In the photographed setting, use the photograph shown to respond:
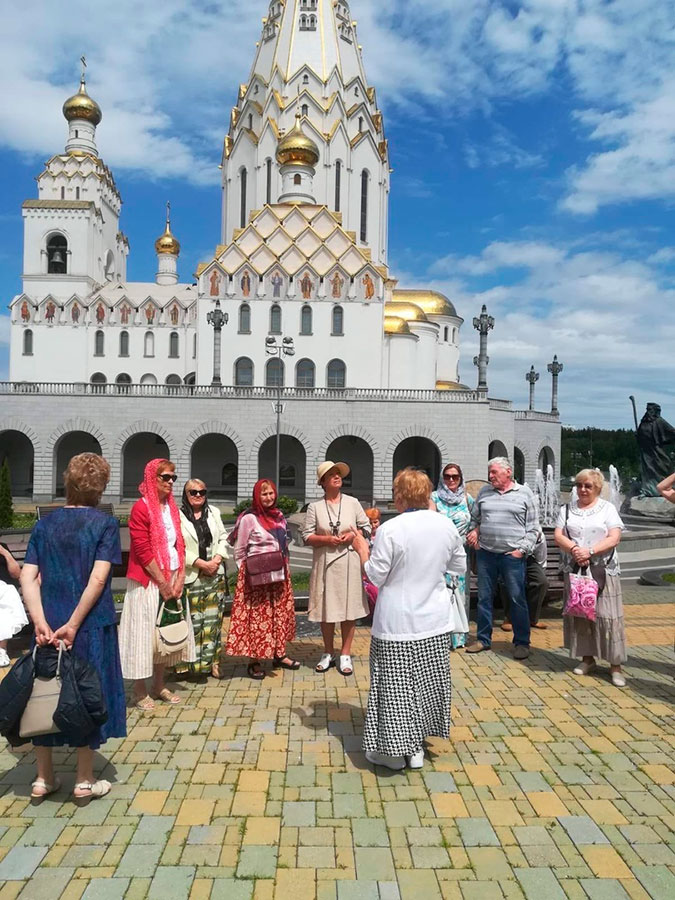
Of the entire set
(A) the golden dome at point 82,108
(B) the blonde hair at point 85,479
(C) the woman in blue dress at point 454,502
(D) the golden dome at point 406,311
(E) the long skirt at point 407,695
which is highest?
(A) the golden dome at point 82,108

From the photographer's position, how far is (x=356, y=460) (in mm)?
34594

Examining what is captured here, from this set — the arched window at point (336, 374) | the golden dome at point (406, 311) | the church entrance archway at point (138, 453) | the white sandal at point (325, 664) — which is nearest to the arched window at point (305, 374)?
the arched window at point (336, 374)

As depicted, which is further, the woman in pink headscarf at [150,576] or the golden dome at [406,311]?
the golden dome at [406,311]

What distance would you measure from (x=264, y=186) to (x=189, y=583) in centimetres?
3881

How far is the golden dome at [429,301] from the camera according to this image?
40.8 m

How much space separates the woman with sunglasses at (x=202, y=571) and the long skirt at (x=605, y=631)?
10.2 ft

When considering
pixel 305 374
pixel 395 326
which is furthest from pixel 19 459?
pixel 395 326

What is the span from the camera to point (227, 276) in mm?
34250

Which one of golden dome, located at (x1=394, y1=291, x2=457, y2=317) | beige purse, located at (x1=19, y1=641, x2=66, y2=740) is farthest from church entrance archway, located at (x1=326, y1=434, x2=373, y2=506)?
beige purse, located at (x1=19, y1=641, x2=66, y2=740)

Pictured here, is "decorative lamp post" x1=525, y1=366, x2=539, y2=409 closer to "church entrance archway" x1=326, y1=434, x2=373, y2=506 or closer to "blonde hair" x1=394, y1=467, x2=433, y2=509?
"church entrance archway" x1=326, y1=434, x2=373, y2=506

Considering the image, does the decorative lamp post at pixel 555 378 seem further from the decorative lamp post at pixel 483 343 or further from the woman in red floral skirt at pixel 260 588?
the woman in red floral skirt at pixel 260 588

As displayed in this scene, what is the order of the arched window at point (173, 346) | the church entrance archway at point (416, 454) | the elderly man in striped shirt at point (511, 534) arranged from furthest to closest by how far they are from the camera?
the arched window at point (173, 346) → the church entrance archway at point (416, 454) → the elderly man in striped shirt at point (511, 534)

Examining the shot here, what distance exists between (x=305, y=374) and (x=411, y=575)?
31030 mm

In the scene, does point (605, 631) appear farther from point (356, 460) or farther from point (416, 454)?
point (416, 454)
